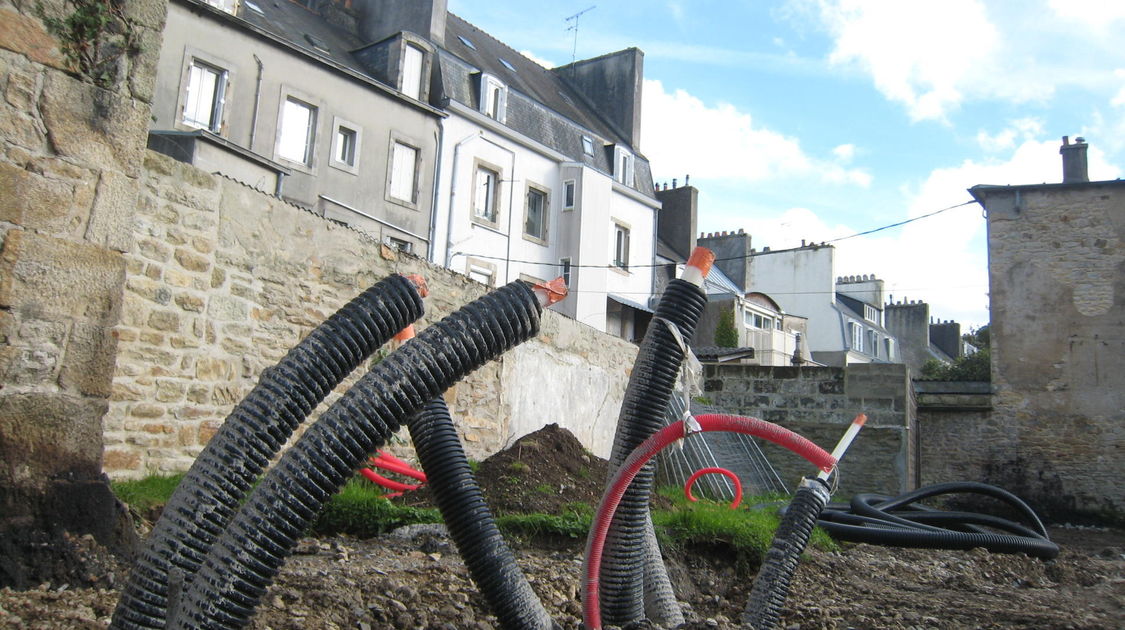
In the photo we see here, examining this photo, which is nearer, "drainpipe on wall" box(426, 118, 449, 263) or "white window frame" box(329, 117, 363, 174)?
"white window frame" box(329, 117, 363, 174)

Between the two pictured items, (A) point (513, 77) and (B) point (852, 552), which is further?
(A) point (513, 77)

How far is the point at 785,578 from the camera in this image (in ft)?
9.39

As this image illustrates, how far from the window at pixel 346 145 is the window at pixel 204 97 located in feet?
8.75

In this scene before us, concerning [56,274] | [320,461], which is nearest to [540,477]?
[56,274]

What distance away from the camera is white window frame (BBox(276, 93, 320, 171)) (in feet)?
55.6

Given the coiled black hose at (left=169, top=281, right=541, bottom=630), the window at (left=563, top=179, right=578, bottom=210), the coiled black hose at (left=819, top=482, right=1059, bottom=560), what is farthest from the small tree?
the coiled black hose at (left=169, top=281, right=541, bottom=630)

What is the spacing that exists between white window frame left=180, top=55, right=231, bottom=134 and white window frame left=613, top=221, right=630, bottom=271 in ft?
43.3

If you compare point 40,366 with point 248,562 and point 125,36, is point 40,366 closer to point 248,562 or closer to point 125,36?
point 125,36

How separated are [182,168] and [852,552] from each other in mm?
6076

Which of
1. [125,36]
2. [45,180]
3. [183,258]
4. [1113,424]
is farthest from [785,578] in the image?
[1113,424]

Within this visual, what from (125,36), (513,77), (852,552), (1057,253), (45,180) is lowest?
(852,552)

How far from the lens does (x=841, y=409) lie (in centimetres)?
1223

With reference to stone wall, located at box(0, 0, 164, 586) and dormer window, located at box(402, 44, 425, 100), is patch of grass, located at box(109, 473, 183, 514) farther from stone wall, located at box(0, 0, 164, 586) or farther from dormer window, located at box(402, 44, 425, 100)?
dormer window, located at box(402, 44, 425, 100)

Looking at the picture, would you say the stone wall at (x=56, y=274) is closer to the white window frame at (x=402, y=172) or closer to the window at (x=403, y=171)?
the white window frame at (x=402, y=172)
